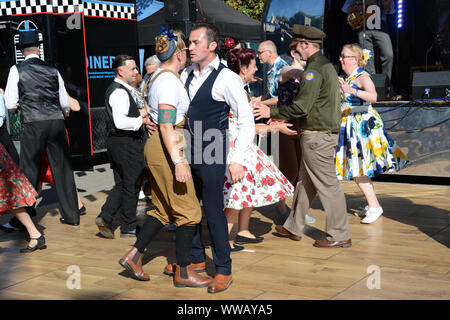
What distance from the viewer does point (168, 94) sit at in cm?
393

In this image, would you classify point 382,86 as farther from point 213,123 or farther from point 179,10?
point 213,123

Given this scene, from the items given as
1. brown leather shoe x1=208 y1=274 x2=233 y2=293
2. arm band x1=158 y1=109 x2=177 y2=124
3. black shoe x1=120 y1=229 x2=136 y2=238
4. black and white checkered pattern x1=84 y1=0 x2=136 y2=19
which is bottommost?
black shoe x1=120 y1=229 x2=136 y2=238

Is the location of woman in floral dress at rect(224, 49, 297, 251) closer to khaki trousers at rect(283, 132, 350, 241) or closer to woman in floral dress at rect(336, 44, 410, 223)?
khaki trousers at rect(283, 132, 350, 241)

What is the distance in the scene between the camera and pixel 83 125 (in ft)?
34.2

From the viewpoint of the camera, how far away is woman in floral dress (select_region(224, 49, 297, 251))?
5.05m

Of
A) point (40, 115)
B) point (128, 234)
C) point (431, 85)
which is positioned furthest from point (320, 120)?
point (431, 85)

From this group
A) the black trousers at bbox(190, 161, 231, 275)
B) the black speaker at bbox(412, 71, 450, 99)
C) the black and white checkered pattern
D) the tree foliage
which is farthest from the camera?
the tree foliage

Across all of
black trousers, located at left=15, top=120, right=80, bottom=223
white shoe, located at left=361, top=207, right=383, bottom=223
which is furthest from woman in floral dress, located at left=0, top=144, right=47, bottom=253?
white shoe, located at left=361, top=207, right=383, bottom=223

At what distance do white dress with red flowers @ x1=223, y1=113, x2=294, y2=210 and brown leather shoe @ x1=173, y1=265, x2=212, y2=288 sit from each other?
0.88m

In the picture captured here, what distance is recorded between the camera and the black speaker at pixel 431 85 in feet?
27.3

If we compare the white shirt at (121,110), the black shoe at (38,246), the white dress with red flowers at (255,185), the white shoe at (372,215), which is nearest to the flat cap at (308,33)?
the white dress with red flowers at (255,185)

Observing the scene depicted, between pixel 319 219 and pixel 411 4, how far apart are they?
559 cm

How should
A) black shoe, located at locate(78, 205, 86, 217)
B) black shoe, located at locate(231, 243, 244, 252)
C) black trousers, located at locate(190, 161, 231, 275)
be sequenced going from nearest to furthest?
black trousers, located at locate(190, 161, 231, 275) → black shoe, located at locate(231, 243, 244, 252) → black shoe, located at locate(78, 205, 86, 217)
